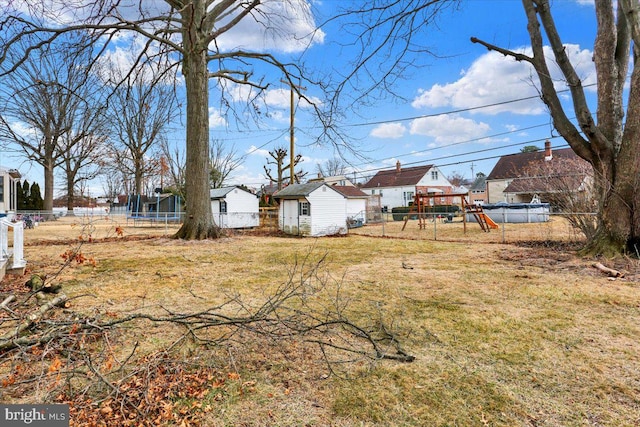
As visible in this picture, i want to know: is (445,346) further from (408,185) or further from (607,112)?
(408,185)

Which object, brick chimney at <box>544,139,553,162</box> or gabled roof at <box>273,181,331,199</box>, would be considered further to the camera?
brick chimney at <box>544,139,553,162</box>

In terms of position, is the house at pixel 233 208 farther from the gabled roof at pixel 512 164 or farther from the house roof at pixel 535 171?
the gabled roof at pixel 512 164

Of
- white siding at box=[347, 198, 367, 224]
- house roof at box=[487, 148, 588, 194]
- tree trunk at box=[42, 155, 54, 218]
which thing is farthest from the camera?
white siding at box=[347, 198, 367, 224]

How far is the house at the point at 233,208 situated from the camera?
20531mm

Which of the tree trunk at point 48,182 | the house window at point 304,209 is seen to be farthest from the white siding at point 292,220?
the tree trunk at point 48,182

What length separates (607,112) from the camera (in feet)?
22.0

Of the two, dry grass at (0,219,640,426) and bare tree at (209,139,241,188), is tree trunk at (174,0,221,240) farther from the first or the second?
bare tree at (209,139,241,188)

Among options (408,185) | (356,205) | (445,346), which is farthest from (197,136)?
(408,185)

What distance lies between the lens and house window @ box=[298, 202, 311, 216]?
51.3 ft

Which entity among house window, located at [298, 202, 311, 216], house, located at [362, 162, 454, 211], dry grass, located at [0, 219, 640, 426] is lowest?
dry grass, located at [0, 219, 640, 426]

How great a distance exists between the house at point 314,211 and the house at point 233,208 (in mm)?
4611

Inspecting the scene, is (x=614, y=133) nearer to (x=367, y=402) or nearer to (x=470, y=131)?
(x=367, y=402)

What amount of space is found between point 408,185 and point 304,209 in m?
25.4

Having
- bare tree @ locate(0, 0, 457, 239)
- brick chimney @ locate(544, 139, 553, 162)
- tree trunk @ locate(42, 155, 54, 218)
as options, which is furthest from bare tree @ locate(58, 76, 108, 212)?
brick chimney @ locate(544, 139, 553, 162)
